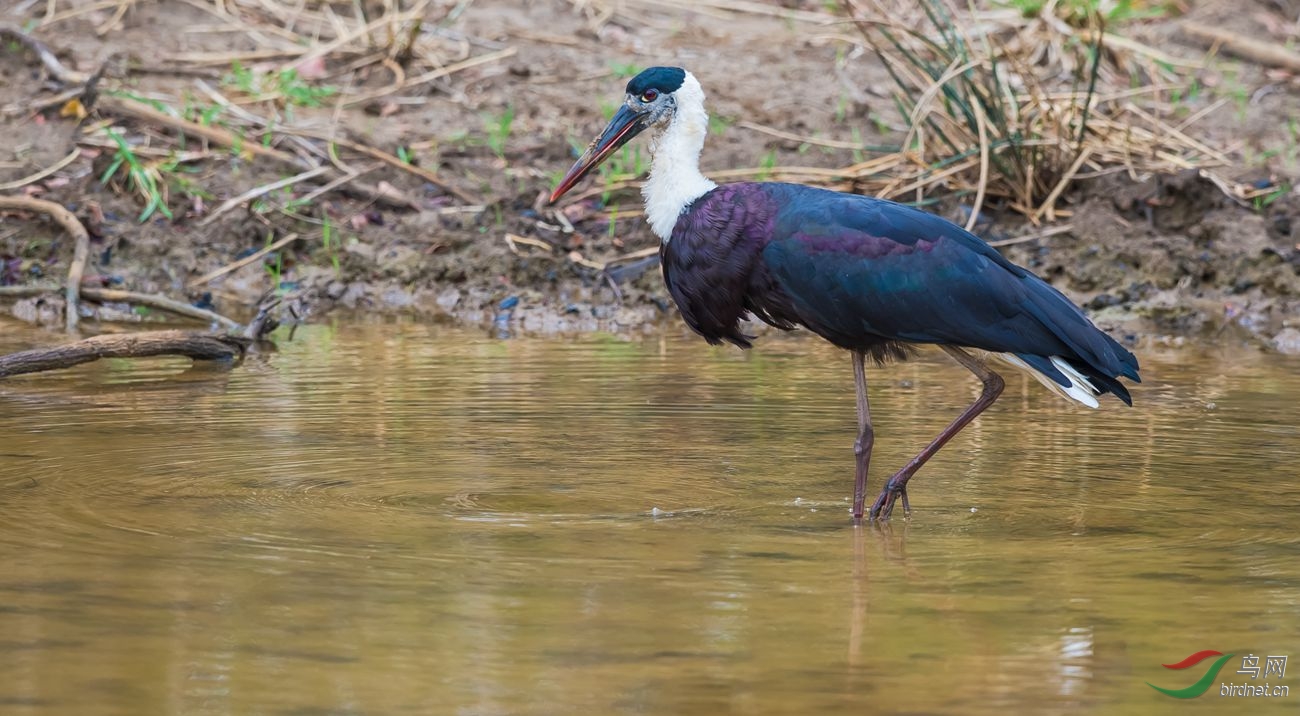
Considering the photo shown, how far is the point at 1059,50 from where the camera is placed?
34.2ft

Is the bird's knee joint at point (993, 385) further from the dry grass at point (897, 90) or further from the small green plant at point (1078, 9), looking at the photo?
the small green plant at point (1078, 9)

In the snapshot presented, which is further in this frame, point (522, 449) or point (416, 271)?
point (416, 271)

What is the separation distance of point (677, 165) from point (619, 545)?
1.48 metres

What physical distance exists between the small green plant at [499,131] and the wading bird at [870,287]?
4764 millimetres

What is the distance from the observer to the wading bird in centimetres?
501

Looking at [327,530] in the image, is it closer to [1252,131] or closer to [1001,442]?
[1001,442]

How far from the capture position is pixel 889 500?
4898mm

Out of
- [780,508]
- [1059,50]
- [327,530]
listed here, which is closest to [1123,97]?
[1059,50]

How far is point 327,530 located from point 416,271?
4834mm

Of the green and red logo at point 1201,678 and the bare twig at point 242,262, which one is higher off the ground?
the bare twig at point 242,262

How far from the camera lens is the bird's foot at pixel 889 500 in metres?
4.86

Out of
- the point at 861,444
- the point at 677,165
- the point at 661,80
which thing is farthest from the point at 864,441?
the point at 661,80

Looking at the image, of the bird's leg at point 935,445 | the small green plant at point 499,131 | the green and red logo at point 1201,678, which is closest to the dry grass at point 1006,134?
the small green plant at point 499,131

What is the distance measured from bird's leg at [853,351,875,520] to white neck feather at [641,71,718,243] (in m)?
0.70
